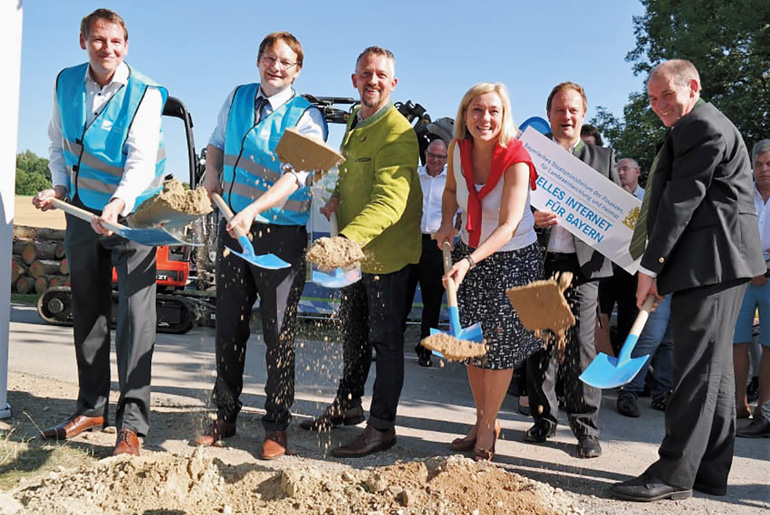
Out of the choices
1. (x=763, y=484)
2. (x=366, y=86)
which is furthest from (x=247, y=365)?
(x=763, y=484)

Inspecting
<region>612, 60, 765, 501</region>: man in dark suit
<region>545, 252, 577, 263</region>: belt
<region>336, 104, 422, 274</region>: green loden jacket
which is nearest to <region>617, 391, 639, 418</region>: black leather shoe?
<region>545, 252, 577, 263</region>: belt

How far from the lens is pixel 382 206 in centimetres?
364

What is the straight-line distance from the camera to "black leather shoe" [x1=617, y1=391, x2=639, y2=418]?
5.14 metres

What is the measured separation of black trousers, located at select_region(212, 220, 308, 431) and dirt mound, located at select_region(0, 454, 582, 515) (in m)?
0.67

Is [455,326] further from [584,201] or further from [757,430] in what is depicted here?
[757,430]

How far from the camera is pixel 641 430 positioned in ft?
15.6

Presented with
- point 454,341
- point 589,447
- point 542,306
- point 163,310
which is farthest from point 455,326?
point 163,310

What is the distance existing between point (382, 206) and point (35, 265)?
34.5 ft

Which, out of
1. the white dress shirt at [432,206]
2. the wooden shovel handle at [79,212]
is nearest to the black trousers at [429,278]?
the white dress shirt at [432,206]

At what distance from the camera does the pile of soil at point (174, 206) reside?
338 centimetres

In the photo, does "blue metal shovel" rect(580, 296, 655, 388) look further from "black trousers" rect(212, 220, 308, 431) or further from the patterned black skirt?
"black trousers" rect(212, 220, 308, 431)

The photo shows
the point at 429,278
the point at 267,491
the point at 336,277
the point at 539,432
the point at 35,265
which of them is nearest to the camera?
the point at 267,491

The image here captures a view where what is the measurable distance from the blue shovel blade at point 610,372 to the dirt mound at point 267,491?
54 cm

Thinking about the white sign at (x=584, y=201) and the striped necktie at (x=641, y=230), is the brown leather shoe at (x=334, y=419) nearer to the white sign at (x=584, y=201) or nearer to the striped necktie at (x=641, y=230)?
the white sign at (x=584, y=201)
